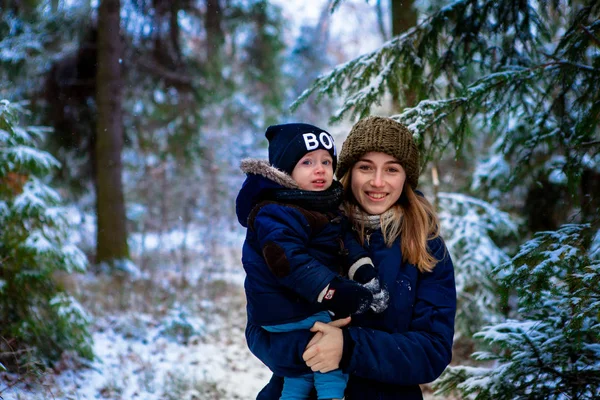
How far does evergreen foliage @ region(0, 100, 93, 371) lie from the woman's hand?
3748 mm

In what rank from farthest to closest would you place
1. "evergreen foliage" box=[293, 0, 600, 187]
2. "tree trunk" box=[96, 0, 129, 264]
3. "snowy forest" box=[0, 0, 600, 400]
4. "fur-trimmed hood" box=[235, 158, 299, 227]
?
"tree trunk" box=[96, 0, 129, 264] < "evergreen foliage" box=[293, 0, 600, 187] < "snowy forest" box=[0, 0, 600, 400] < "fur-trimmed hood" box=[235, 158, 299, 227]

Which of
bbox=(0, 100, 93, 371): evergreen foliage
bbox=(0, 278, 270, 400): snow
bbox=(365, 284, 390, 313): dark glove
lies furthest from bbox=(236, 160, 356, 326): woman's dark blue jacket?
bbox=(0, 100, 93, 371): evergreen foliage

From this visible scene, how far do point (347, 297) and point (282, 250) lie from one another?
388 mm

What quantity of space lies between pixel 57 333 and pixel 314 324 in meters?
4.28

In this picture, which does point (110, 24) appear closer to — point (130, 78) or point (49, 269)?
point (130, 78)

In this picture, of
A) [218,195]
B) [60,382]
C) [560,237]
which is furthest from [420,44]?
[218,195]

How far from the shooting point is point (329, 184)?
2.76 metres

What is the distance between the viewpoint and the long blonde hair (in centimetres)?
245

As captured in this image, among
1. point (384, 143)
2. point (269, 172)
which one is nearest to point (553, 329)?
point (384, 143)

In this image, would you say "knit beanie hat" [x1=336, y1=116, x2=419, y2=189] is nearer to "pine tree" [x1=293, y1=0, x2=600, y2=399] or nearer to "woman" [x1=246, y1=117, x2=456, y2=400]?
"woman" [x1=246, y1=117, x2=456, y2=400]

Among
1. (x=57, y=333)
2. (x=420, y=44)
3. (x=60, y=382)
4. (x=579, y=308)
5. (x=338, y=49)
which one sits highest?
(x=338, y=49)

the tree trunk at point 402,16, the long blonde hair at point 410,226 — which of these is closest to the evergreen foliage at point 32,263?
the long blonde hair at point 410,226

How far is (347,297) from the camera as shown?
7.40ft

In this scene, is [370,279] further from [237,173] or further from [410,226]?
[237,173]
